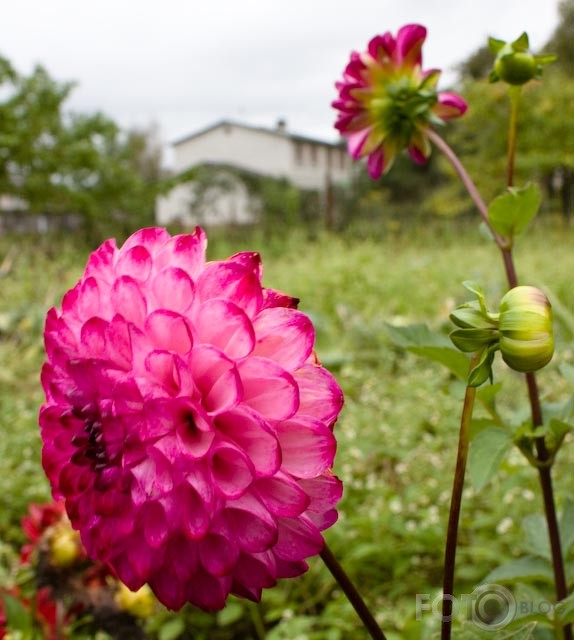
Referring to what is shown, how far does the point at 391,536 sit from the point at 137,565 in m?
1.17

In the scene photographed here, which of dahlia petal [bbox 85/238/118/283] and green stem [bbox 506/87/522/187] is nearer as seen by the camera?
dahlia petal [bbox 85/238/118/283]

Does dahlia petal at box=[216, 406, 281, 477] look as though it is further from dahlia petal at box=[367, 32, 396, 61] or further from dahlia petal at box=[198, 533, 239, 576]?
dahlia petal at box=[367, 32, 396, 61]

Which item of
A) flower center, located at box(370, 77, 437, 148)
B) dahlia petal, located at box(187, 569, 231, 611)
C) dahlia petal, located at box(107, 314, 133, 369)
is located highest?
flower center, located at box(370, 77, 437, 148)

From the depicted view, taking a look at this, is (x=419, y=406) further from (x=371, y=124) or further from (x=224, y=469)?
(x=224, y=469)

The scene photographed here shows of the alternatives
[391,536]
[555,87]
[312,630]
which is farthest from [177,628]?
[555,87]

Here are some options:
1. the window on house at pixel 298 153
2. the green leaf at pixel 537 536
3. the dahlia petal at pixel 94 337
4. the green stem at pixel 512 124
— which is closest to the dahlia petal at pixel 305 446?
the dahlia petal at pixel 94 337

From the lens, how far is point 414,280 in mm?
4832

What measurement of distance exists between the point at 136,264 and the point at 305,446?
0.14 meters

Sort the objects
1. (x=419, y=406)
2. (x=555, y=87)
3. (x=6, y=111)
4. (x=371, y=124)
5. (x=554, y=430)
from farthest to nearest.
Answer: (x=555, y=87)
(x=6, y=111)
(x=419, y=406)
(x=371, y=124)
(x=554, y=430)

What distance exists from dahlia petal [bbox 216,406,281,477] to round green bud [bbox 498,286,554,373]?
0.42ft

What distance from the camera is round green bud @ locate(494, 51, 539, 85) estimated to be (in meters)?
0.62

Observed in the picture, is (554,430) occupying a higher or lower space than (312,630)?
higher

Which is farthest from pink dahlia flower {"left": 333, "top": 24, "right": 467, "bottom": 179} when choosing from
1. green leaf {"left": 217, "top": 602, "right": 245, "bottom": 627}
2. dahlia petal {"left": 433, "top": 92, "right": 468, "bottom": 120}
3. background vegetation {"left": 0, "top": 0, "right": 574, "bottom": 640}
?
green leaf {"left": 217, "top": 602, "right": 245, "bottom": 627}

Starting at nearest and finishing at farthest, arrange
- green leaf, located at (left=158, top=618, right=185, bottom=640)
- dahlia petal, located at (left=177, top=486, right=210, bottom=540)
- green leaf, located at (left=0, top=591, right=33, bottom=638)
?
1. dahlia petal, located at (left=177, top=486, right=210, bottom=540)
2. green leaf, located at (left=0, top=591, right=33, bottom=638)
3. green leaf, located at (left=158, top=618, right=185, bottom=640)
